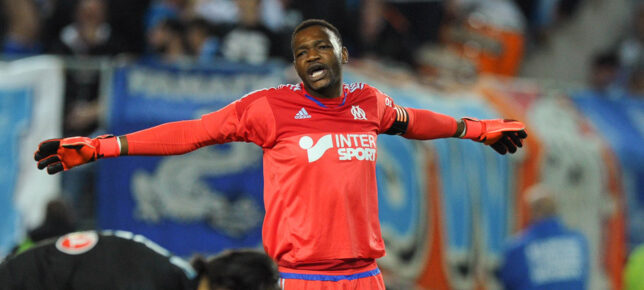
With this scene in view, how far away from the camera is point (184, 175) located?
7836 millimetres

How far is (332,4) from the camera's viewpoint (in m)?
10.5

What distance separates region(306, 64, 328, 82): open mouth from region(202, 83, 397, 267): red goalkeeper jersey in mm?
155

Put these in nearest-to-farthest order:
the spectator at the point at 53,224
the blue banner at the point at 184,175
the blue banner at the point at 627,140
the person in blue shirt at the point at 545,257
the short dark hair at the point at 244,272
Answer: the short dark hair at the point at 244,272 < the spectator at the point at 53,224 < the person in blue shirt at the point at 545,257 < the blue banner at the point at 184,175 < the blue banner at the point at 627,140

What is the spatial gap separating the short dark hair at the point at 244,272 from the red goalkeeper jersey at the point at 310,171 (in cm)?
34

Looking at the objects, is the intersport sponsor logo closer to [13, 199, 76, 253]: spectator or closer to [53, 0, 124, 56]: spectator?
[13, 199, 76, 253]: spectator

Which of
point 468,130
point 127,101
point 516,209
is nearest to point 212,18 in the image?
point 127,101

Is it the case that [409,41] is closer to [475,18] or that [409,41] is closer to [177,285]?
[475,18]

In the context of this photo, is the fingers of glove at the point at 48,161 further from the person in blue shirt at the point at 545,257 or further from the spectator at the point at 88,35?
the spectator at the point at 88,35

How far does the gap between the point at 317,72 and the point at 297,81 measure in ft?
13.1

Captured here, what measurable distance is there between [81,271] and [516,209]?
6.44m

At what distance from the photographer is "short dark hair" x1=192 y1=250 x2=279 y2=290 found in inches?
151

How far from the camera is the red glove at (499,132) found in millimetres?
4676

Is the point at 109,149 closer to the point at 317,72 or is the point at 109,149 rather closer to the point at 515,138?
the point at 317,72

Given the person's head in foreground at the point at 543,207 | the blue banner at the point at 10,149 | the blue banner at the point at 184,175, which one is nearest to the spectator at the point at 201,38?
the blue banner at the point at 184,175
